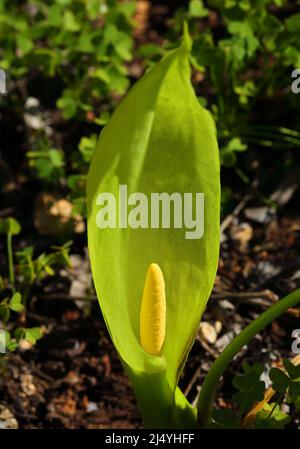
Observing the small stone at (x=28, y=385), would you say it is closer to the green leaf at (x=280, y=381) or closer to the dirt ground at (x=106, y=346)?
the dirt ground at (x=106, y=346)

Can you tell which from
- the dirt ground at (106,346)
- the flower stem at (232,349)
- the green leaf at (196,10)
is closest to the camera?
the flower stem at (232,349)

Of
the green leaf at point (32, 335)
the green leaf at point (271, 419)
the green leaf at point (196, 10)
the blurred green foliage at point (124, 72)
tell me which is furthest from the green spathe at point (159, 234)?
the green leaf at point (196, 10)

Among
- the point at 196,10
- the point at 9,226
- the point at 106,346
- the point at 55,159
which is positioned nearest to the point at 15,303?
the point at 9,226

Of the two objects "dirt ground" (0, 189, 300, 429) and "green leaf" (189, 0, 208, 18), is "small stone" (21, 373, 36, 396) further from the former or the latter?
"green leaf" (189, 0, 208, 18)

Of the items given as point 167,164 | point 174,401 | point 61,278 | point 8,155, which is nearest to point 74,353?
point 61,278

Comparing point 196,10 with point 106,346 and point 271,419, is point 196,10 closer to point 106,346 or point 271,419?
point 106,346

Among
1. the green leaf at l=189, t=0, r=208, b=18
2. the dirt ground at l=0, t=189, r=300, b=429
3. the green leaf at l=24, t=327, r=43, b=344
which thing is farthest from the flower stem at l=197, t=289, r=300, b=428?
the green leaf at l=189, t=0, r=208, b=18
